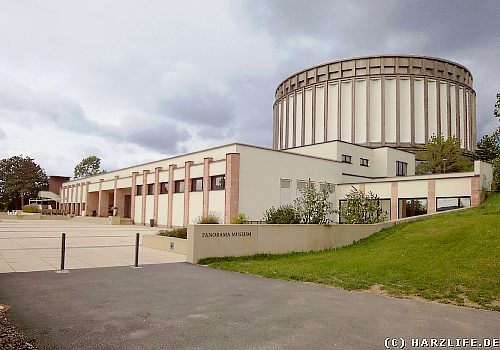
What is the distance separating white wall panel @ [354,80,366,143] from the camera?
68000 mm

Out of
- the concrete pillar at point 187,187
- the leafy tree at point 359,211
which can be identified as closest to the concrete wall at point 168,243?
the leafy tree at point 359,211

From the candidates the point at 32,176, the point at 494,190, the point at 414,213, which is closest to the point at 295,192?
the point at 414,213

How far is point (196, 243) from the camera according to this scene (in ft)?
49.3

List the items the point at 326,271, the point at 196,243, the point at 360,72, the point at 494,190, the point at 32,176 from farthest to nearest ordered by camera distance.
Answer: the point at 32,176, the point at 360,72, the point at 494,190, the point at 196,243, the point at 326,271

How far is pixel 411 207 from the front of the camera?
37781 millimetres

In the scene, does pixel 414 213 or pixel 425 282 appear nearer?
pixel 425 282

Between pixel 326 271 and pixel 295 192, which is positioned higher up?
pixel 295 192

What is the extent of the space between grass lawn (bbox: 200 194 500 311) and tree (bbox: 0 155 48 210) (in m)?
99.8

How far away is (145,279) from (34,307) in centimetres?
384

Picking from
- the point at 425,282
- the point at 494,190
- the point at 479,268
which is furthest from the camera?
the point at 494,190

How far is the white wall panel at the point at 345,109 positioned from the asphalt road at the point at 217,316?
6099 centimetres

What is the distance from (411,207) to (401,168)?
15.2m

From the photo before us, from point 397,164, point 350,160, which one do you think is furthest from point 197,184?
point 397,164

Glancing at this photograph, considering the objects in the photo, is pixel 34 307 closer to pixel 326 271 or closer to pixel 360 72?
pixel 326 271
